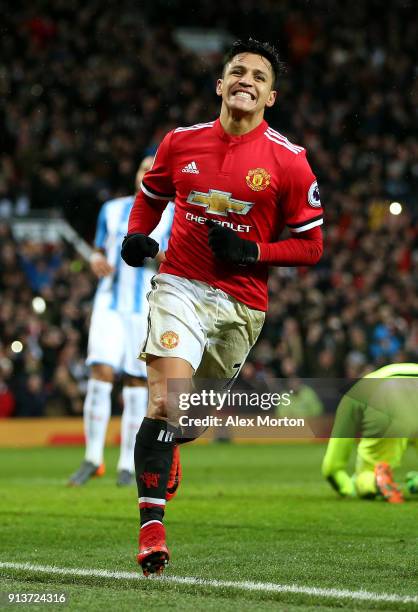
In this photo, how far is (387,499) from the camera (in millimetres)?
8266

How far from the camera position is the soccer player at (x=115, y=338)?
960cm

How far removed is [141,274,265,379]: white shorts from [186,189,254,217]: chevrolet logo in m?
0.35

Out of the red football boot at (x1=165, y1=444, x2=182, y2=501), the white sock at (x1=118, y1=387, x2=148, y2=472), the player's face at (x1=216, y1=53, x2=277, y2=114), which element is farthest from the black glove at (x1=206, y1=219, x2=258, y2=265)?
the white sock at (x1=118, y1=387, x2=148, y2=472)

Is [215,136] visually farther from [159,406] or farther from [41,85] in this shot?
[41,85]

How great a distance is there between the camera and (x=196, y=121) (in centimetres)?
2323

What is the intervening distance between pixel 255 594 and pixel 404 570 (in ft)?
2.95

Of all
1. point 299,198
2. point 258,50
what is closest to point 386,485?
point 299,198

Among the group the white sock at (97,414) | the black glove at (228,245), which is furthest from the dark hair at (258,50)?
the white sock at (97,414)

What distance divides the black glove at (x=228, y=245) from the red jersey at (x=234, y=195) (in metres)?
0.12

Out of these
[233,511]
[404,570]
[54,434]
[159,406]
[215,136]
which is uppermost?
[215,136]

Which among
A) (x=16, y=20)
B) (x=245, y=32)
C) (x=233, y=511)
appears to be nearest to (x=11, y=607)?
(x=233, y=511)

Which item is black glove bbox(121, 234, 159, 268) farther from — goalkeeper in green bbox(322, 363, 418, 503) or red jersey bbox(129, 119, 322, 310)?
goalkeeper in green bbox(322, 363, 418, 503)

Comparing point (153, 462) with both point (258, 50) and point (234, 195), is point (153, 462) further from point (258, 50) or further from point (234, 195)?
point (258, 50)

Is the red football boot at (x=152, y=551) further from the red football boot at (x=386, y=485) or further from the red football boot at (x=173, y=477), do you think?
the red football boot at (x=386, y=485)
